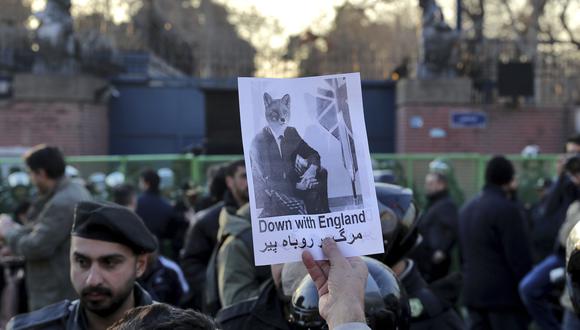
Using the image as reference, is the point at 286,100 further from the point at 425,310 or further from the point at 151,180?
the point at 151,180

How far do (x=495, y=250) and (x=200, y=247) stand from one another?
84.3 inches

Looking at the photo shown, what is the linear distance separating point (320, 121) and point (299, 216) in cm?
24

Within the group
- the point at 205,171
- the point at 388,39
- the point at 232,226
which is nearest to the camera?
the point at 232,226

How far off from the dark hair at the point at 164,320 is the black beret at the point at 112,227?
1414 mm

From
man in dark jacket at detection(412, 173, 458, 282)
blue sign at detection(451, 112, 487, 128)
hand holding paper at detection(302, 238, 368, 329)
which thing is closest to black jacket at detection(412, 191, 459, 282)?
man in dark jacket at detection(412, 173, 458, 282)

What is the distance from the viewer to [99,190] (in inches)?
391

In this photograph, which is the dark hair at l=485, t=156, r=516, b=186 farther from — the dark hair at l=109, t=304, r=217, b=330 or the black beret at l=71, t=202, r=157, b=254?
the dark hair at l=109, t=304, r=217, b=330

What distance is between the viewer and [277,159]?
2.36 metres

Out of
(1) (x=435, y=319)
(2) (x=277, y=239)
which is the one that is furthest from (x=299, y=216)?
(1) (x=435, y=319)

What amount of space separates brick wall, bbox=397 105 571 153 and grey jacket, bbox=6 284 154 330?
12.5m

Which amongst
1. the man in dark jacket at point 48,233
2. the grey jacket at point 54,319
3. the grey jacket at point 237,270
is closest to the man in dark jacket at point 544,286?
the grey jacket at point 237,270

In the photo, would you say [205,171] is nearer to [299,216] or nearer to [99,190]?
[99,190]

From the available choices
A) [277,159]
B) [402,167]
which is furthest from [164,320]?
[402,167]

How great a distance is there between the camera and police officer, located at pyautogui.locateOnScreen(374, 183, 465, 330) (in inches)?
148
